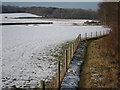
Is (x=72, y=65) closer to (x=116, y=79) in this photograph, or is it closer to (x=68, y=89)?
(x=116, y=79)

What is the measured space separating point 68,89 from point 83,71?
363cm

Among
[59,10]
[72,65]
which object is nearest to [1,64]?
[72,65]

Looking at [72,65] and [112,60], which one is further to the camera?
[112,60]

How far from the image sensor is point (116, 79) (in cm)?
1121

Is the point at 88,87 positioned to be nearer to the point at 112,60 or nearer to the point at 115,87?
the point at 115,87

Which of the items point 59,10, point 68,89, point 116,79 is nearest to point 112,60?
point 116,79

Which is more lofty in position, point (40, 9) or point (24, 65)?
point (40, 9)

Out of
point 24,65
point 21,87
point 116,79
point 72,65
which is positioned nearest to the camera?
point 21,87

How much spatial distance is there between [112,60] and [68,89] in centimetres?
696

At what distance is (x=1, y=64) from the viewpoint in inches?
614

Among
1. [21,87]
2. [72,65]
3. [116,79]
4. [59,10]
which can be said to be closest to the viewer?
[21,87]

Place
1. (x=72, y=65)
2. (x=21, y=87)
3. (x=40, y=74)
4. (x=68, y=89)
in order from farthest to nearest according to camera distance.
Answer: (x=72, y=65) → (x=40, y=74) → (x=21, y=87) → (x=68, y=89)

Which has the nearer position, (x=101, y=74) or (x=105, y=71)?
(x=101, y=74)

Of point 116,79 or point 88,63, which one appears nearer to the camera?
point 116,79
